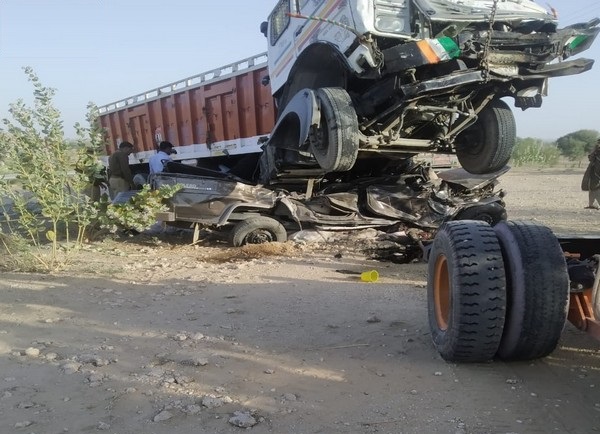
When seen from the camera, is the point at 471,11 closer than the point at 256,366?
No

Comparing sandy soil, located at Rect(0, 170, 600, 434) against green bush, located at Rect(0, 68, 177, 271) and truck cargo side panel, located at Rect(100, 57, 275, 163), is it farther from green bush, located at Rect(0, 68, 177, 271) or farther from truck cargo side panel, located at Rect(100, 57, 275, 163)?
truck cargo side panel, located at Rect(100, 57, 275, 163)

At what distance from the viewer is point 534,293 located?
3125 mm

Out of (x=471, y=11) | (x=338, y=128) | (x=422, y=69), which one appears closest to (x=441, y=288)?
(x=338, y=128)

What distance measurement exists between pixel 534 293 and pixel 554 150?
42219 mm

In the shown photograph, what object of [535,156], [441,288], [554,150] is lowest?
[535,156]

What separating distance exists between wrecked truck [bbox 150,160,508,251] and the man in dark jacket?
8.69ft

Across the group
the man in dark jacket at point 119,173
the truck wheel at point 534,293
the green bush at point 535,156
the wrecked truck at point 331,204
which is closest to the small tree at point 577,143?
the green bush at point 535,156

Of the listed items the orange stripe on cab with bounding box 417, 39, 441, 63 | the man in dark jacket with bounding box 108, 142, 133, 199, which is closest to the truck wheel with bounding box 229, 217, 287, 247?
the man in dark jacket with bounding box 108, 142, 133, 199

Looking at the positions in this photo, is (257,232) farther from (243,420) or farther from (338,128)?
(243,420)

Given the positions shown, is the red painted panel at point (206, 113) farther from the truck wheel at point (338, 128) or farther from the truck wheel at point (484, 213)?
the truck wheel at point (338, 128)

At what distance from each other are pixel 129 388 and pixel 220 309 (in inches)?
68.7

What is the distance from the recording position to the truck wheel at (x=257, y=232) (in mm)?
8070

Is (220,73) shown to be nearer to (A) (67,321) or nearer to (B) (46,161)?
(B) (46,161)

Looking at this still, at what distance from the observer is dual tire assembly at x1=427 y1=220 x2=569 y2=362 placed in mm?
3137
